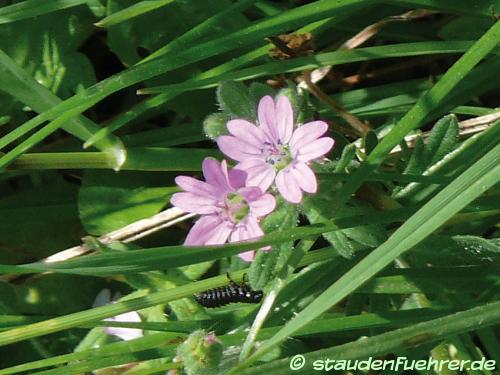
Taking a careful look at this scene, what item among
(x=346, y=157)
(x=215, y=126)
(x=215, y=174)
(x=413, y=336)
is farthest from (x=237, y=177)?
(x=413, y=336)

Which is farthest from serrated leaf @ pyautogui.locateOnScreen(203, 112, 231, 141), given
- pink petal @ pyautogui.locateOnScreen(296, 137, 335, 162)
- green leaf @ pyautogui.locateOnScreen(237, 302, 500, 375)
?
green leaf @ pyautogui.locateOnScreen(237, 302, 500, 375)

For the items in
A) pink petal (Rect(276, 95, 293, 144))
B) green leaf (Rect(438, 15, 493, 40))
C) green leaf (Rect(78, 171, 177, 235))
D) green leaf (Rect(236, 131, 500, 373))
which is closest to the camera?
green leaf (Rect(236, 131, 500, 373))

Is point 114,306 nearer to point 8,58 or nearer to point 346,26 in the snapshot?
point 8,58

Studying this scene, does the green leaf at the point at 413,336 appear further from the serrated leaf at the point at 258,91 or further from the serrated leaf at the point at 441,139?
the serrated leaf at the point at 258,91

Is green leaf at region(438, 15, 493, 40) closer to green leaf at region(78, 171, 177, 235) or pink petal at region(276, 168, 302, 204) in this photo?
pink petal at region(276, 168, 302, 204)

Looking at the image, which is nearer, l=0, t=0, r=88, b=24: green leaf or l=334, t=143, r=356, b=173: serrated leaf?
l=334, t=143, r=356, b=173: serrated leaf

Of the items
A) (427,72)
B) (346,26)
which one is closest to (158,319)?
(346,26)

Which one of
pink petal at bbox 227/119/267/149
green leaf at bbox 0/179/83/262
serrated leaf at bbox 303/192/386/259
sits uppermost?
green leaf at bbox 0/179/83/262
